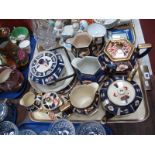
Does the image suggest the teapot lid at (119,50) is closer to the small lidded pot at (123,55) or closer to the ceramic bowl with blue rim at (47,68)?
the small lidded pot at (123,55)

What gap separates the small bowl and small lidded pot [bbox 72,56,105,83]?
1.22 ft

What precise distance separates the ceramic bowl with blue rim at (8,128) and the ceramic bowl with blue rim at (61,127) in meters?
0.12

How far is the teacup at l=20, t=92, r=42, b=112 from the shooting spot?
795 millimetres

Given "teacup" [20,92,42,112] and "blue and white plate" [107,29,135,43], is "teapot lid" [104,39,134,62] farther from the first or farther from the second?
"teacup" [20,92,42,112]

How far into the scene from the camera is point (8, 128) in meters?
0.78

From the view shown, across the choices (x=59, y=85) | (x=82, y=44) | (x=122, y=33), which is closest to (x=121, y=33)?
(x=122, y=33)

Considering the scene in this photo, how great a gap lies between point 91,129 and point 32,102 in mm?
213

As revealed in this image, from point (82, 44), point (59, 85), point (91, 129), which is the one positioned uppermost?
point (82, 44)

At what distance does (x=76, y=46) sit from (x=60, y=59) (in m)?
0.07

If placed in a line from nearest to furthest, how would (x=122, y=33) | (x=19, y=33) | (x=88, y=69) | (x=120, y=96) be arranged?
(x=120, y=96) < (x=88, y=69) < (x=122, y=33) < (x=19, y=33)

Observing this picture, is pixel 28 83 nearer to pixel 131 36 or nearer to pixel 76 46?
pixel 76 46

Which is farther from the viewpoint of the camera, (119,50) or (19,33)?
(19,33)

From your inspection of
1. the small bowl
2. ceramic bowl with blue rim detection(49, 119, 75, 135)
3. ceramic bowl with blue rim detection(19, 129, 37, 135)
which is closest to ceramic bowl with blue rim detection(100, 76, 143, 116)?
ceramic bowl with blue rim detection(49, 119, 75, 135)

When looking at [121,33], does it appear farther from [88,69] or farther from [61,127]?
[61,127]
